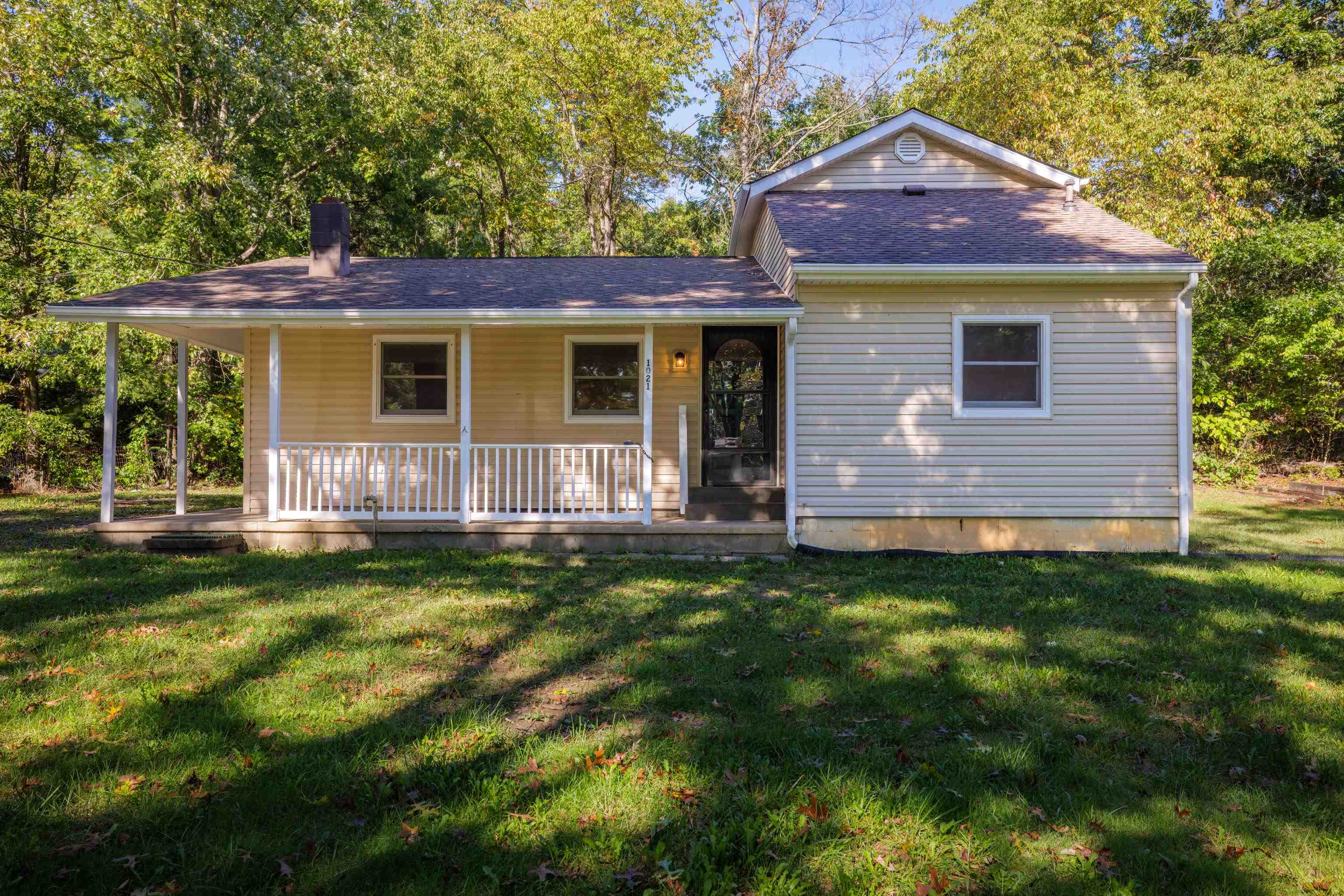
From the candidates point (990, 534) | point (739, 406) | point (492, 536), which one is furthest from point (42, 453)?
point (990, 534)

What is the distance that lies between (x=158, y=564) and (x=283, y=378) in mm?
3271

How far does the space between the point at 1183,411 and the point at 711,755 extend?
7.61m

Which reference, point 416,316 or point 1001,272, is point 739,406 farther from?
point 416,316

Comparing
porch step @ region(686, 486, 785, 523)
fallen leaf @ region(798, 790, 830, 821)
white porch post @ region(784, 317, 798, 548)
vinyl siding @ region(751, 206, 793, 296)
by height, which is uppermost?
vinyl siding @ region(751, 206, 793, 296)

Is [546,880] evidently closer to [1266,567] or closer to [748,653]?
[748,653]

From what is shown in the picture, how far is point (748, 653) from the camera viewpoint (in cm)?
464

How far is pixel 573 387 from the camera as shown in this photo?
10086mm

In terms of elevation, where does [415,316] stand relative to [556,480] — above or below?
above

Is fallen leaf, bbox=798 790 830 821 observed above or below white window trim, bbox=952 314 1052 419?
below

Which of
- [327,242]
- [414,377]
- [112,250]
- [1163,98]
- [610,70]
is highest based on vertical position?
[610,70]

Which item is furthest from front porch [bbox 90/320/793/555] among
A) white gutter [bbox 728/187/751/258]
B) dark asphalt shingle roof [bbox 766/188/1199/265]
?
white gutter [bbox 728/187/751/258]

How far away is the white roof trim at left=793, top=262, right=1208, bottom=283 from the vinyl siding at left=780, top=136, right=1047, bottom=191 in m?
3.05

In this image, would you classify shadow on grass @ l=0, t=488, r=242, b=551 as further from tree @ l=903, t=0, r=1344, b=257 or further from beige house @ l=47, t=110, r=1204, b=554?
tree @ l=903, t=0, r=1344, b=257

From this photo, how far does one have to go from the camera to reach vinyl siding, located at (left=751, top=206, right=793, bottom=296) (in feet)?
28.8
